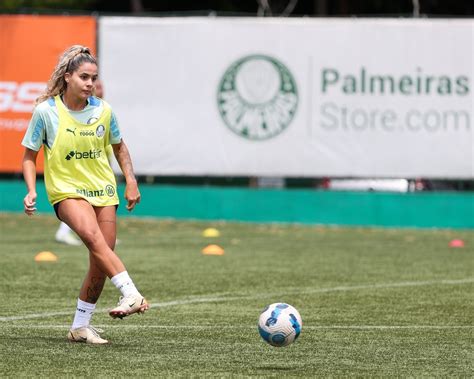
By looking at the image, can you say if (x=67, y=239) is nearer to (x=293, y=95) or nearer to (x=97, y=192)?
(x=293, y=95)

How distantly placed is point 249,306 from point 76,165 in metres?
3.00

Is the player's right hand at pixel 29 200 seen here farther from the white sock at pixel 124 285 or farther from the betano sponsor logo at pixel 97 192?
the white sock at pixel 124 285

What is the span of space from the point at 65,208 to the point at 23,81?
51.0 feet

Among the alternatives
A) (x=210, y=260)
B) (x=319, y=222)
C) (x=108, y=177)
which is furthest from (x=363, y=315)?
(x=319, y=222)

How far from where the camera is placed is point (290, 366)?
8.42 metres

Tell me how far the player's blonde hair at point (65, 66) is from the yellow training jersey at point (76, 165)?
113 millimetres

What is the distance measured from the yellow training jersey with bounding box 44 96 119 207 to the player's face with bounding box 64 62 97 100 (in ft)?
0.58

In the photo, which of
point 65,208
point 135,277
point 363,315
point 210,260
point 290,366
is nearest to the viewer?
point 290,366

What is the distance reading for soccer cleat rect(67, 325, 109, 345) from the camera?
9.38 m

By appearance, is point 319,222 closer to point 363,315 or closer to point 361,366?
point 363,315

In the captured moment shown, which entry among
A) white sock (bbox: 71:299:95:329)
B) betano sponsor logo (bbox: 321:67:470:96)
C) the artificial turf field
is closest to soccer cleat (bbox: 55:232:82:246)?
the artificial turf field

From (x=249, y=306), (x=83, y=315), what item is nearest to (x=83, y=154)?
(x=83, y=315)

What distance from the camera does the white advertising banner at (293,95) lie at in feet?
77.4

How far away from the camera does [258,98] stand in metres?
23.8
